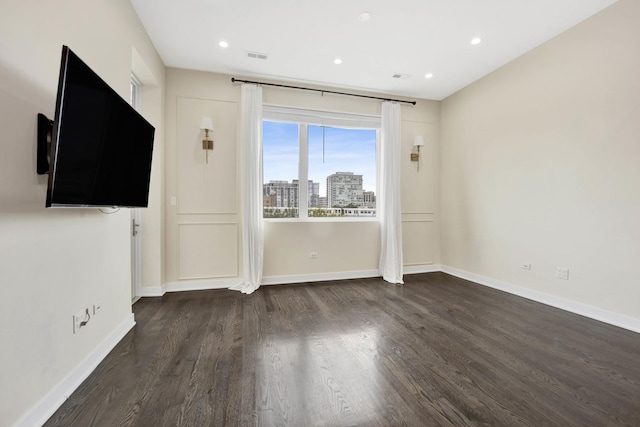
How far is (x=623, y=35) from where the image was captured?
8.21 feet

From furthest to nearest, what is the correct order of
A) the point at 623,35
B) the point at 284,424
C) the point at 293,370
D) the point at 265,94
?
Answer: 1. the point at 265,94
2. the point at 623,35
3. the point at 293,370
4. the point at 284,424

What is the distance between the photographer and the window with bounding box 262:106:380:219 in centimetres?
407

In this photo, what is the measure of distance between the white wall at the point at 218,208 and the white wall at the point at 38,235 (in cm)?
159

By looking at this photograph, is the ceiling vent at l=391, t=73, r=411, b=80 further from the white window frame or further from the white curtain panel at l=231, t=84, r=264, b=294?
the white window frame

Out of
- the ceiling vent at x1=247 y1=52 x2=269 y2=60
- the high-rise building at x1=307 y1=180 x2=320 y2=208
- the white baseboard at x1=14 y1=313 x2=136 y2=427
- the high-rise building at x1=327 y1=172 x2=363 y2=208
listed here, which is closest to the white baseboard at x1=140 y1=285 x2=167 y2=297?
the white baseboard at x1=14 y1=313 x2=136 y2=427

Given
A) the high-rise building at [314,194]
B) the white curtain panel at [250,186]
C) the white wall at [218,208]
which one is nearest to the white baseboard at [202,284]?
the white wall at [218,208]

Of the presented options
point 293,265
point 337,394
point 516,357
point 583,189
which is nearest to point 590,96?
point 583,189

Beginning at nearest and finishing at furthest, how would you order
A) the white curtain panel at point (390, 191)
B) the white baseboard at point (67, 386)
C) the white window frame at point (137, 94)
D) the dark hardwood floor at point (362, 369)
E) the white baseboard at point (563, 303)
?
the white baseboard at point (67, 386)
the dark hardwood floor at point (362, 369)
the white baseboard at point (563, 303)
the white window frame at point (137, 94)
the white curtain panel at point (390, 191)

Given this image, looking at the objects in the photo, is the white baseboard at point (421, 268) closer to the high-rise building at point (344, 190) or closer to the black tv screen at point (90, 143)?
the high-rise building at point (344, 190)

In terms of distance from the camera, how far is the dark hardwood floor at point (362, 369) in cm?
146

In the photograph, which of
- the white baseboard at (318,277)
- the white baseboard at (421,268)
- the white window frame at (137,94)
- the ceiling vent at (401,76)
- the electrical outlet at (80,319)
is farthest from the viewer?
the white baseboard at (421,268)

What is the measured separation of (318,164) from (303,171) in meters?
0.29

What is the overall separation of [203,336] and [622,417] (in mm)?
2788

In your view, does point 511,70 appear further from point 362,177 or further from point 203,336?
point 203,336
